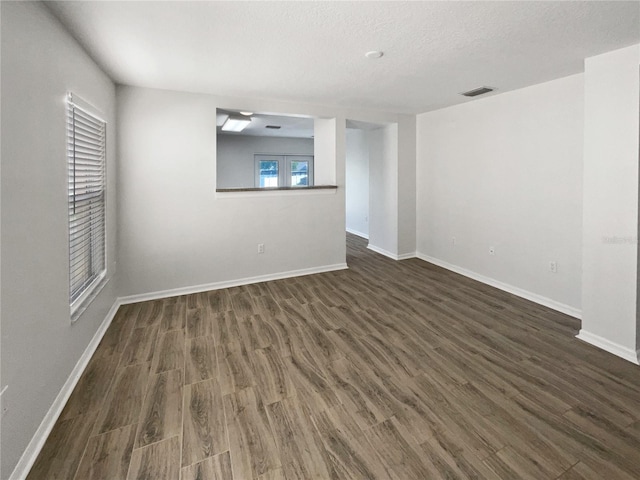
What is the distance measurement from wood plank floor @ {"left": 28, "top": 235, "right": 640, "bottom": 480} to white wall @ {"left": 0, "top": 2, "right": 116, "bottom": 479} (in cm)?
28

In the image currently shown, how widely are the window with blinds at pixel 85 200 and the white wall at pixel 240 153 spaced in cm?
509

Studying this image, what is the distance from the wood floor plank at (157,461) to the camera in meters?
1.48

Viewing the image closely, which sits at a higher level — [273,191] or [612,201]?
[273,191]

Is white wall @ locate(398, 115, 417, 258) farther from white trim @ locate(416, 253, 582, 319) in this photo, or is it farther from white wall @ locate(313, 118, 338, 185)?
white wall @ locate(313, 118, 338, 185)

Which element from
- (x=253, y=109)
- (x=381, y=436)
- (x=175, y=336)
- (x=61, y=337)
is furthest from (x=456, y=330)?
(x=253, y=109)

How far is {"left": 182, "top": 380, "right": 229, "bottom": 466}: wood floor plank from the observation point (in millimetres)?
1626

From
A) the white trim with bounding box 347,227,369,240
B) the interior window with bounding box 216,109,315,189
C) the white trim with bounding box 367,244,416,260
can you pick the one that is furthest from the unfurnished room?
the interior window with bounding box 216,109,315,189

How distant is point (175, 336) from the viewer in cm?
286

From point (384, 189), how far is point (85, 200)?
167 inches

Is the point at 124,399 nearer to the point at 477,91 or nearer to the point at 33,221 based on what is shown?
the point at 33,221

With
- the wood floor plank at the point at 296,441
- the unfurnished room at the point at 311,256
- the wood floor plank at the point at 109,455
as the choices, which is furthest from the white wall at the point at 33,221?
the wood floor plank at the point at 296,441

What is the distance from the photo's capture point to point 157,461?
1564 mm

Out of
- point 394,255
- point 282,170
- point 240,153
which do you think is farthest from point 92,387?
point 282,170

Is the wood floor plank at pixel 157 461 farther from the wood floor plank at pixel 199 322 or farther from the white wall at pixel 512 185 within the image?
the white wall at pixel 512 185
